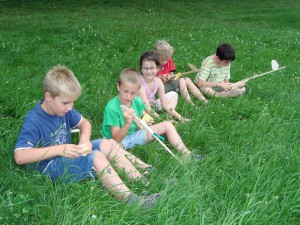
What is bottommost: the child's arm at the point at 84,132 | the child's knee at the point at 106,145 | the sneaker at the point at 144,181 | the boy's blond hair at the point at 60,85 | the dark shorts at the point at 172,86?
the sneaker at the point at 144,181

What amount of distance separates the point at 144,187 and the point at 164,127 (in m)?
0.87

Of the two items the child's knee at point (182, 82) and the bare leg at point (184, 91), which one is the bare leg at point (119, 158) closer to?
the bare leg at point (184, 91)

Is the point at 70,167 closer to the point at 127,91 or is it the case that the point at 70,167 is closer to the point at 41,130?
the point at 41,130

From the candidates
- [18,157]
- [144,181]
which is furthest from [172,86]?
[18,157]

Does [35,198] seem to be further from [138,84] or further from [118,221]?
[138,84]

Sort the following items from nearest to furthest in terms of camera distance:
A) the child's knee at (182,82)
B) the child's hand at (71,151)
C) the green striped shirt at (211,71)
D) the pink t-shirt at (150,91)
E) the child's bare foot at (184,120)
A: the child's hand at (71,151) → the child's bare foot at (184,120) → the pink t-shirt at (150,91) → the child's knee at (182,82) → the green striped shirt at (211,71)

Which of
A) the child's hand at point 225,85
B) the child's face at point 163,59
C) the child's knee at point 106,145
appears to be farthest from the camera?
the child's hand at point 225,85

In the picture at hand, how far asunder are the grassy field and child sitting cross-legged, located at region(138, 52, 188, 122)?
0.58 feet

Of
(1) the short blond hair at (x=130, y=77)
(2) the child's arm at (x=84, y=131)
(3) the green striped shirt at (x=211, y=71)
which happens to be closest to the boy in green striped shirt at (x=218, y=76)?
(3) the green striped shirt at (x=211, y=71)

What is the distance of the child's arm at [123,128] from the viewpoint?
3.09 metres

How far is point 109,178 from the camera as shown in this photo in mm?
2600

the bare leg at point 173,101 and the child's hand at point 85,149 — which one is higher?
the child's hand at point 85,149

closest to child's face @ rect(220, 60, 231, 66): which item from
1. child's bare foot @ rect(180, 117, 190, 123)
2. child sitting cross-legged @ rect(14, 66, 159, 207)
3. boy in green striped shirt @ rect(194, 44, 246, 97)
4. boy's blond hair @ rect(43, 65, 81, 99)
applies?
boy in green striped shirt @ rect(194, 44, 246, 97)

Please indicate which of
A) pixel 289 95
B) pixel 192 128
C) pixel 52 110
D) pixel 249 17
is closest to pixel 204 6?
pixel 249 17
